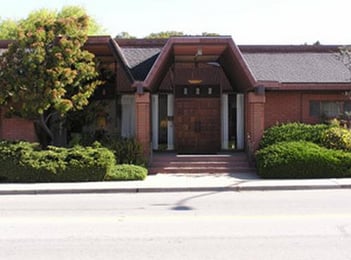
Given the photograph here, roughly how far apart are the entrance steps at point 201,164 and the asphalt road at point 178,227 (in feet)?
17.4

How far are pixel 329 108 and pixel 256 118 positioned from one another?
3.99m

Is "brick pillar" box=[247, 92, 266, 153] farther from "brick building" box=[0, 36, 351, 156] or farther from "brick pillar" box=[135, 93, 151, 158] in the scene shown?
"brick pillar" box=[135, 93, 151, 158]

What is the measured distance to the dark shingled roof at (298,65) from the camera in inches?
857

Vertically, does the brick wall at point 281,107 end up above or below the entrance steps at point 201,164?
above

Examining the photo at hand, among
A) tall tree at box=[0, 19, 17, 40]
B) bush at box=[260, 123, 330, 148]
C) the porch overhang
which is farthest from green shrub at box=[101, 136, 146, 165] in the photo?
tall tree at box=[0, 19, 17, 40]

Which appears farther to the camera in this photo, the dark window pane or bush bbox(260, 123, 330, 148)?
the dark window pane

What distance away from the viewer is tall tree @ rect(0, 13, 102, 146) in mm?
18109

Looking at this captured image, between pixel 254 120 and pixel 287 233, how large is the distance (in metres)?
11.7

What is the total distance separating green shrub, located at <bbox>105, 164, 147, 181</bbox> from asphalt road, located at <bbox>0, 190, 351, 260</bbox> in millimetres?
3315

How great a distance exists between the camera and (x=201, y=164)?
19.7 metres

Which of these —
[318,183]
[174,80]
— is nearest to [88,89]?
[174,80]

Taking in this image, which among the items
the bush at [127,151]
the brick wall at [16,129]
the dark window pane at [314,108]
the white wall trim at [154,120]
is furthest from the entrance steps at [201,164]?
the brick wall at [16,129]

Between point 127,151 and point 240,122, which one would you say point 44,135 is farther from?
point 240,122

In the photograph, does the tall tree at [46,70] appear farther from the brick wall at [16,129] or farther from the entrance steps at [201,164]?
the entrance steps at [201,164]
